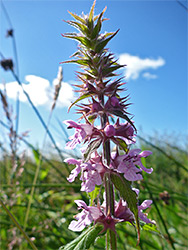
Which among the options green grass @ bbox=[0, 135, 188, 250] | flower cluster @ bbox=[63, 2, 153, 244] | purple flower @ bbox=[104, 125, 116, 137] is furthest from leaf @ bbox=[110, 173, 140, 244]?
green grass @ bbox=[0, 135, 188, 250]

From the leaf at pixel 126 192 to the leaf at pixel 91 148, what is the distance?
127 millimetres

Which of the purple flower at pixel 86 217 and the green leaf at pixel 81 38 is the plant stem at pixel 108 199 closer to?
the purple flower at pixel 86 217

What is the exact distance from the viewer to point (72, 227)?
100cm

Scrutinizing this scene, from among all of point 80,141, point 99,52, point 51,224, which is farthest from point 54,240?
point 99,52

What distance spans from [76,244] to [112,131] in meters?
0.45

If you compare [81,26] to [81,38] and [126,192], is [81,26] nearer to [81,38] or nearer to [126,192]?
[81,38]

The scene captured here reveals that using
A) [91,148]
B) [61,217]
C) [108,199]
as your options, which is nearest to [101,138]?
[91,148]

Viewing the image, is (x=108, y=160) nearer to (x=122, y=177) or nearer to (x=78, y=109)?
(x=122, y=177)

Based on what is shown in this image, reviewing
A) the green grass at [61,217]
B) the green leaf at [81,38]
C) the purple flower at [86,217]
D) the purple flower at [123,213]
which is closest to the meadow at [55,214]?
the green grass at [61,217]

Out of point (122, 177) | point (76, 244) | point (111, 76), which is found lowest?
point (76, 244)

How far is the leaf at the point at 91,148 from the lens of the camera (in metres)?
0.93

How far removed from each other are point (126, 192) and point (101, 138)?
26 cm

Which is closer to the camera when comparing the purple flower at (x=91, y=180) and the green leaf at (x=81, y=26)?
the purple flower at (x=91, y=180)

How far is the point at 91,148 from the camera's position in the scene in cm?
96
